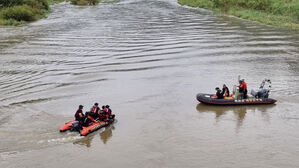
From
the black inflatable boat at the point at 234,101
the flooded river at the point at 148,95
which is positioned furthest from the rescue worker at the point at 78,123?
the black inflatable boat at the point at 234,101

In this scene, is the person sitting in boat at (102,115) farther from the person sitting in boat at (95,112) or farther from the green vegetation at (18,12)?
the green vegetation at (18,12)

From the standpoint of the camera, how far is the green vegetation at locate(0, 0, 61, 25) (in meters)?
45.3

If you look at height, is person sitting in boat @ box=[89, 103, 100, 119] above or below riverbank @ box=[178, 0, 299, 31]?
below

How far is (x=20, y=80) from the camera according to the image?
21.9 meters

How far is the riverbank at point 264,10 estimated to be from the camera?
4331cm

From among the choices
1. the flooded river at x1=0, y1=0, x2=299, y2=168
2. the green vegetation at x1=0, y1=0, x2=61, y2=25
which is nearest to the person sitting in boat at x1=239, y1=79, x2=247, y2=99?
the flooded river at x1=0, y1=0, x2=299, y2=168

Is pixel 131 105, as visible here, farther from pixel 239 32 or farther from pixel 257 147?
pixel 239 32

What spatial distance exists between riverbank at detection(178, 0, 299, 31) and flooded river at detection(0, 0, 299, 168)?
458 centimetres

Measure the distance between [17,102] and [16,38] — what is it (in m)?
19.3

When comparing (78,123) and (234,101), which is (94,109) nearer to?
(78,123)

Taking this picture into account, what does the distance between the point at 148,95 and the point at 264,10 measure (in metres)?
37.0

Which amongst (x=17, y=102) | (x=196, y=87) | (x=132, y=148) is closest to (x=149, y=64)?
(x=196, y=87)

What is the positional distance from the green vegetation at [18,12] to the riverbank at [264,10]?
87.2 ft

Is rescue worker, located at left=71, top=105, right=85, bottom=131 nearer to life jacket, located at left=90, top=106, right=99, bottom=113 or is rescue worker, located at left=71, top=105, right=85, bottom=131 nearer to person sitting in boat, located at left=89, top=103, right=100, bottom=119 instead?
person sitting in boat, located at left=89, top=103, right=100, bottom=119
